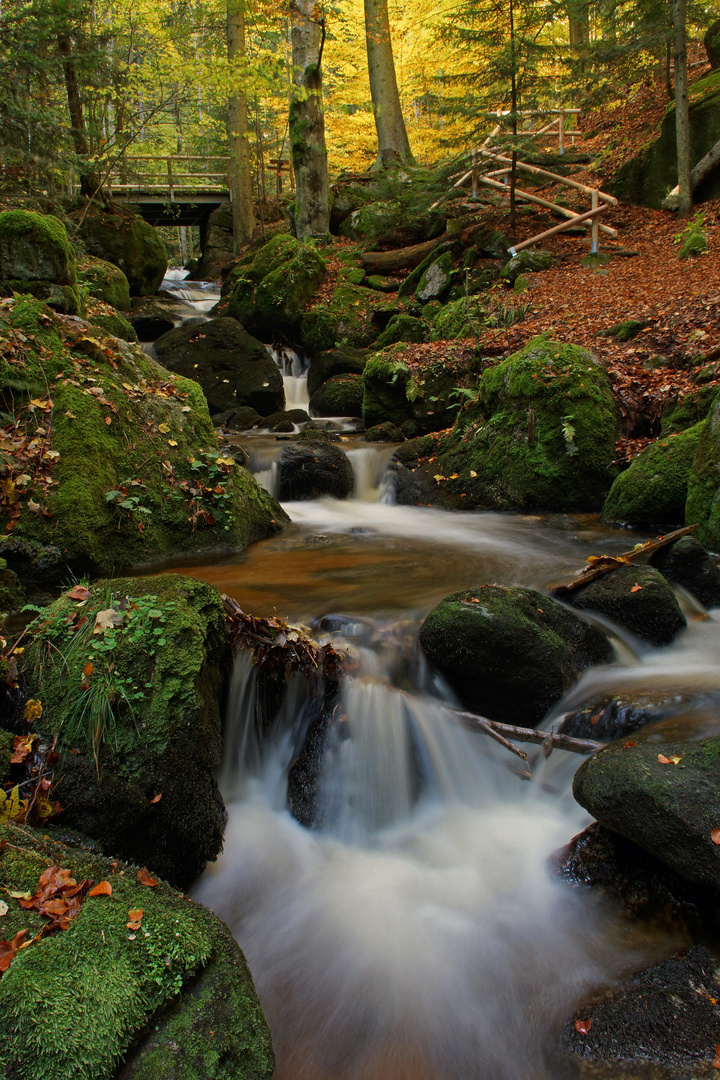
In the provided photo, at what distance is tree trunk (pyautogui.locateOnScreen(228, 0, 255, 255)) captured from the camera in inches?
738

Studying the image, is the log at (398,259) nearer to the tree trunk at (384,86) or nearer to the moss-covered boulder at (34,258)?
the tree trunk at (384,86)

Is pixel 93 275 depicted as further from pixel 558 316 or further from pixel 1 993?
pixel 1 993

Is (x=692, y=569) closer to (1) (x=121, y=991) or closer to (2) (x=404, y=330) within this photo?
(1) (x=121, y=991)

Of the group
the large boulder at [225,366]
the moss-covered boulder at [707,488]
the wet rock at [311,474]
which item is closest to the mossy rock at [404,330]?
the large boulder at [225,366]

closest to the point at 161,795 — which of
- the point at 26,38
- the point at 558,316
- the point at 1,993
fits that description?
the point at 1,993

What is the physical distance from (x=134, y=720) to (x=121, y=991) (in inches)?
50.5

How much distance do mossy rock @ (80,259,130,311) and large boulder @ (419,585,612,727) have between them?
39.4ft

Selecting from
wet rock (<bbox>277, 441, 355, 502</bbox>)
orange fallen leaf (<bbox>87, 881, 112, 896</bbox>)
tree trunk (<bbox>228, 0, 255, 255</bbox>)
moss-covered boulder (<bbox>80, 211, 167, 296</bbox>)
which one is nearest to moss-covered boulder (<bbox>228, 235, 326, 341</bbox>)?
moss-covered boulder (<bbox>80, 211, 167, 296</bbox>)

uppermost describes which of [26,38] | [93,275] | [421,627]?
[26,38]

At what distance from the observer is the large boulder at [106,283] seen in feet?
44.2

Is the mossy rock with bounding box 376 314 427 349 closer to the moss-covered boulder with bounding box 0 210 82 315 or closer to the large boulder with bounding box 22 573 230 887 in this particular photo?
the moss-covered boulder with bounding box 0 210 82 315

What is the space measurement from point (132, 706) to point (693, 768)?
8.72 ft

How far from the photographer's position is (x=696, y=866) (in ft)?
8.58

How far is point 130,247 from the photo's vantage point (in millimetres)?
18172
